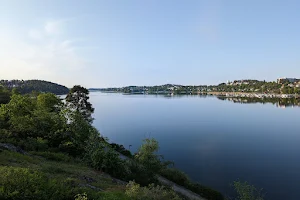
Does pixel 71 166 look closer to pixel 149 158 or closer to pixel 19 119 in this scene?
pixel 149 158

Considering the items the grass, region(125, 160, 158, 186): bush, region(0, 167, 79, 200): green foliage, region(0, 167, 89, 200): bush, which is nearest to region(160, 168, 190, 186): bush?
region(125, 160, 158, 186): bush

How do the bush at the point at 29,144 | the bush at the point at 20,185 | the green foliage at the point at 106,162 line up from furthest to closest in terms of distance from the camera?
1. the bush at the point at 29,144
2. the green foliage at the point at 106,162
3. the bush at the point at 20,185

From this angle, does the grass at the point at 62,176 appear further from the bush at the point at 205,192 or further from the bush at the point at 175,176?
the bush at the point at 205,192

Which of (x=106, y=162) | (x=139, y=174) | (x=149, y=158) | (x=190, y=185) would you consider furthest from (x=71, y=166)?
(x=190, y=185)

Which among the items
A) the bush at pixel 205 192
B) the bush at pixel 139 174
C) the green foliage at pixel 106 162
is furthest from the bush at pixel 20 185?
the bush at pixel 205 192

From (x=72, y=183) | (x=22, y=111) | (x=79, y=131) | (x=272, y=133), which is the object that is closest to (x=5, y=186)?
(x=72, y=183)

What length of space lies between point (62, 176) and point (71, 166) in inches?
157

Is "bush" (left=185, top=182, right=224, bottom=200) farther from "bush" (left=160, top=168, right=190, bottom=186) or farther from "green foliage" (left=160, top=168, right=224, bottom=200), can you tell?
"bush" (left=160, top=168, right=190, bottom=186)

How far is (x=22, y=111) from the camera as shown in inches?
1206

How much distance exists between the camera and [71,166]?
1812 centimetres

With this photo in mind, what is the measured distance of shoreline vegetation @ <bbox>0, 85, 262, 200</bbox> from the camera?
996 centimetres

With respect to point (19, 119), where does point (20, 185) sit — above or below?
below

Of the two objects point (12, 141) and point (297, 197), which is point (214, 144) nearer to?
point (297, 197)

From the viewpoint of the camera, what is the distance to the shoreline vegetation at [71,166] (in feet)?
32.7
